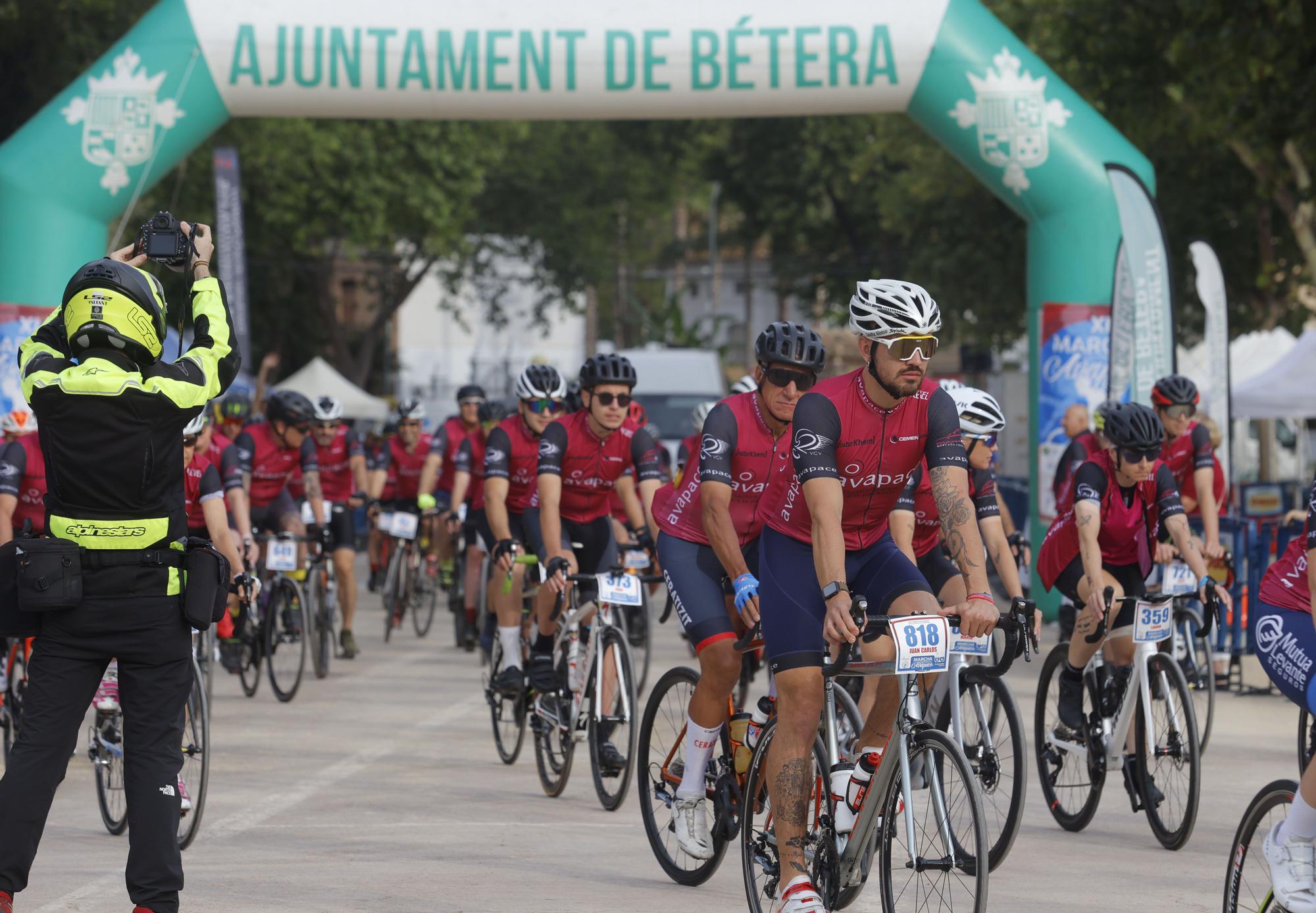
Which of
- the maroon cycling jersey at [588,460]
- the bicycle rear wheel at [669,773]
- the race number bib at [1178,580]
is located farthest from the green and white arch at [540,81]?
the bicycle rear wheel at [669,773]

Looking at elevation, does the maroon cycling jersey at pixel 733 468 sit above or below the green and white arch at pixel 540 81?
below

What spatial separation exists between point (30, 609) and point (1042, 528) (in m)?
12.5

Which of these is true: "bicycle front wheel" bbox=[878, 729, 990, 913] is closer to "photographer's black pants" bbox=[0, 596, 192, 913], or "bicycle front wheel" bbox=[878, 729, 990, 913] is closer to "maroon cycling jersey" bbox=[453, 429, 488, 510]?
"photographer's black pants" bbox=[0, 596, 192, 913]

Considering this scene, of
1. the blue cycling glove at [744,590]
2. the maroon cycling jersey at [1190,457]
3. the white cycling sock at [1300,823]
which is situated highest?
the maroon cycling jersey at [1190,457]

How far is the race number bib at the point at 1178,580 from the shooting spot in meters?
9.89

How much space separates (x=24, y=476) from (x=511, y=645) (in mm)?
2540

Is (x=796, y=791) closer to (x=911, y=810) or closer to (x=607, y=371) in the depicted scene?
(x=911, y=810)

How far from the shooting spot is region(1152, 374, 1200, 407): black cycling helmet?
10.6m

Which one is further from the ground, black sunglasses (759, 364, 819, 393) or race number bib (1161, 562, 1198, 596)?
black sunglasses (759, 364, 819, 393)

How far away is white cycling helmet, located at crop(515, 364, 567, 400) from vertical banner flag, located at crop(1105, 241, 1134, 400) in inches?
254

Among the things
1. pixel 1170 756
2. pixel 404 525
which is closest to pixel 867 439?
pixel 1170 756

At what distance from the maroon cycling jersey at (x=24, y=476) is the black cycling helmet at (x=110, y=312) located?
4.26 m

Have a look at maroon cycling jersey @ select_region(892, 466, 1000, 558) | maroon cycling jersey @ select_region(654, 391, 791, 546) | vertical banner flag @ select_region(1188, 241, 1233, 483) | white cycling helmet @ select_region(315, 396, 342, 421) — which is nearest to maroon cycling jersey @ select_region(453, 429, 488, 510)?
white cycling helmet @ select_region(315, 396, 342, 421)

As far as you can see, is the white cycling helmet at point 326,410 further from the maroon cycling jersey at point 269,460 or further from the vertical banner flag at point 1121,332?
the vertical banner flag at point 1121,332
